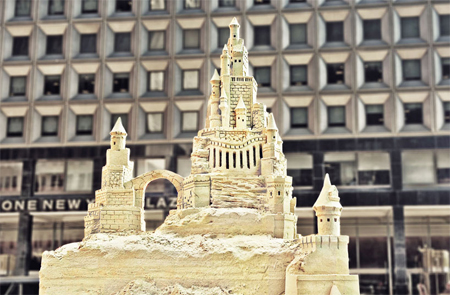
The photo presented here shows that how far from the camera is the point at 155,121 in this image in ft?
204

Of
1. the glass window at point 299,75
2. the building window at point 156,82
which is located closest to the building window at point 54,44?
the building window at point 156,82

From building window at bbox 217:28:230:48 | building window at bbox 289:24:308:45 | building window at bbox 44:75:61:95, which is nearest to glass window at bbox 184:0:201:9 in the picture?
building window at bbox 217:28:230:48

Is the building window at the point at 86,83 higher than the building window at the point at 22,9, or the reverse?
the building window at the point at 22,9

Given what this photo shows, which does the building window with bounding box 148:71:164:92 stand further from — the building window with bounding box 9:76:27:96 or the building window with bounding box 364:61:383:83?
the building window with bounding box 364:61:383:83

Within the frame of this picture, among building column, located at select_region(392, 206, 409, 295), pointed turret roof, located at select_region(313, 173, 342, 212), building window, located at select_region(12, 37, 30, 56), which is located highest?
building window, located at select_region(12, 37, 30, 56)

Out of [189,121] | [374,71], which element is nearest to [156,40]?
[189,121]

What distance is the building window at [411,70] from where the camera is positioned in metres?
60.1

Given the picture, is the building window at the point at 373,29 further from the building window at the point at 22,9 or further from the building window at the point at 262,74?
the building window at the point at 22,9

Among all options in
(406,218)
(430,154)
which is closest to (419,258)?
(406,218)

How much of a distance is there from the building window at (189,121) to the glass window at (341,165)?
44.8 ft

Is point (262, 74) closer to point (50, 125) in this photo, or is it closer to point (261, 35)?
point (261, 35)

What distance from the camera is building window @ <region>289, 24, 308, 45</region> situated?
203 ft

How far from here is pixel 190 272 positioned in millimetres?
29125

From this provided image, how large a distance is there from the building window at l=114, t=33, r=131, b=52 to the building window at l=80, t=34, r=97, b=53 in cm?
225
